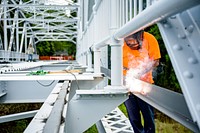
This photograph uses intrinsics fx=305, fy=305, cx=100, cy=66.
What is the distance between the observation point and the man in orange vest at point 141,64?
2.49 meters

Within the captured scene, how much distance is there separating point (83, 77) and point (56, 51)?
43740mm

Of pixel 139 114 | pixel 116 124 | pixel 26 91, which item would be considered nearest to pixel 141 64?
pixel 139 114

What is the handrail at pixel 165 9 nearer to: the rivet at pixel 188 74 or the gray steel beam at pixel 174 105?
the rivet at pixel 188 74

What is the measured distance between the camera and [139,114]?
106 inches

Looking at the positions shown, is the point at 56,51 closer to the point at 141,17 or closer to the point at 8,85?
the point at 8,85

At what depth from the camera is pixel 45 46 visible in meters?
40.3

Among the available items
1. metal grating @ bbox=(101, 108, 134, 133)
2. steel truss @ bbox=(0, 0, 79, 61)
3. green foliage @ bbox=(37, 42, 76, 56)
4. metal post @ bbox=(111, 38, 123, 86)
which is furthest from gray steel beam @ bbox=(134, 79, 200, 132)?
green foliage @ bbox=(37, 42, 76, 56)

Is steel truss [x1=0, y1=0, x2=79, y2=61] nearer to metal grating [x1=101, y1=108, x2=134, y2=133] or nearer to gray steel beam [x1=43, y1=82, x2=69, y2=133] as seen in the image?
metal grating [x1=101, y1=108, x2=134, y2=133]

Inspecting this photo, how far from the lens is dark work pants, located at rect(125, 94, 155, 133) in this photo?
8.41ft

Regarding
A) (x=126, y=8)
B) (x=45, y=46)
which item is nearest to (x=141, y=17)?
(x=126, y=8)

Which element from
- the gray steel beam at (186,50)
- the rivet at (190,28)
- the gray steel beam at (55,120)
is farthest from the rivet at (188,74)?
the gray steel beam at (55,120)

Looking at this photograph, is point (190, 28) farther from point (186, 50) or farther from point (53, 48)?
point (53, 48)

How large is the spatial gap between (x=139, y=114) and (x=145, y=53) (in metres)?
0.55

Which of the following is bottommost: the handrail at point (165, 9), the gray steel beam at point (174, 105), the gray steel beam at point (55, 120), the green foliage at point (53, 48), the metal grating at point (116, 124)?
the metal grating at point (116, 124)
